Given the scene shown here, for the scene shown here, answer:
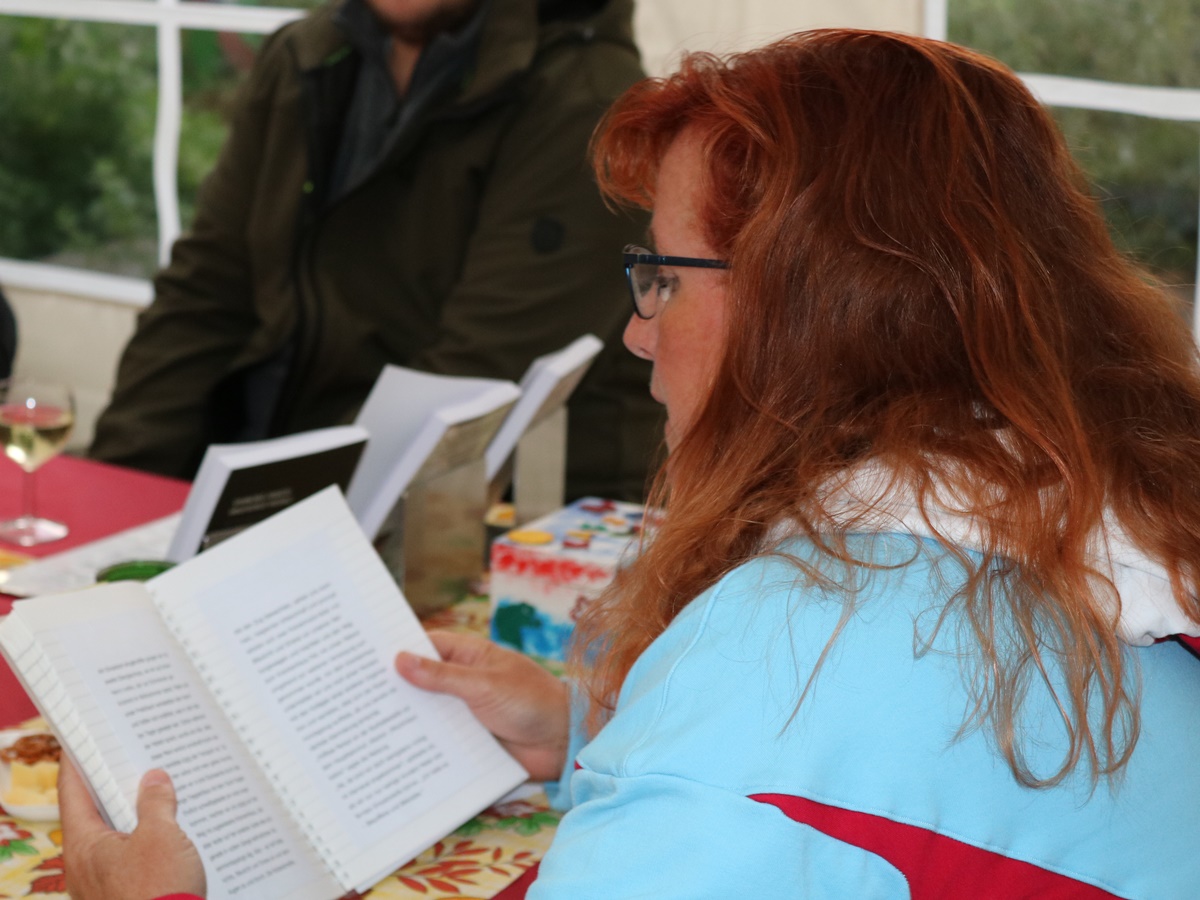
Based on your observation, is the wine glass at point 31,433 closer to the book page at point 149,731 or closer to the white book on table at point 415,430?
the white book on table at point 415,430

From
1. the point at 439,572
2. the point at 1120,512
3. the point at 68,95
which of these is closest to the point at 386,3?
the point at 439,572

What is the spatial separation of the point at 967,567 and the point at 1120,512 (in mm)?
102

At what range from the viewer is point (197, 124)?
3.88m

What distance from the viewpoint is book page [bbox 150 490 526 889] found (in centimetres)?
93

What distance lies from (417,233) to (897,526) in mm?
1783

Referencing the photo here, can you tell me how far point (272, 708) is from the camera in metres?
0.95

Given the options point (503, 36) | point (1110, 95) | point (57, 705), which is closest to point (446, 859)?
point (57, 705)

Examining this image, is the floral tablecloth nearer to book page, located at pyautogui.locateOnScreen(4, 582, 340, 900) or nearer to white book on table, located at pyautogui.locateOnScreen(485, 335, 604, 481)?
book page, located at pyautogui.locateOnScreen(4, 582, 340, 900)

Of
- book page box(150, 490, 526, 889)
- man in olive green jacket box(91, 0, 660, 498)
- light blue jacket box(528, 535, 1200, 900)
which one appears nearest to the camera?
light blue jacket box(528, 535, 1200, 900)

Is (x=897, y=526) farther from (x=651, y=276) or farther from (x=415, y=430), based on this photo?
(x=415, y=430)

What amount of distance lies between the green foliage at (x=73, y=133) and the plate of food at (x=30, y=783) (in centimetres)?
335

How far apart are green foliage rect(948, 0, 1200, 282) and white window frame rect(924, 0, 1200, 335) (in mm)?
26

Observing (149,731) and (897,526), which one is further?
(149,731)

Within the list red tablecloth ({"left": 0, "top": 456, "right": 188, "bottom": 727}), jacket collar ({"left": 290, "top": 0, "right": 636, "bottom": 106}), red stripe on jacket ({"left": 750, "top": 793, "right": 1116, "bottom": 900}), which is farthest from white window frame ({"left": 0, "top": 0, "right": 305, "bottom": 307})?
red stripe on jacket ({"left": 750, "top": 793, "right": 1116, "bottom": 900})
